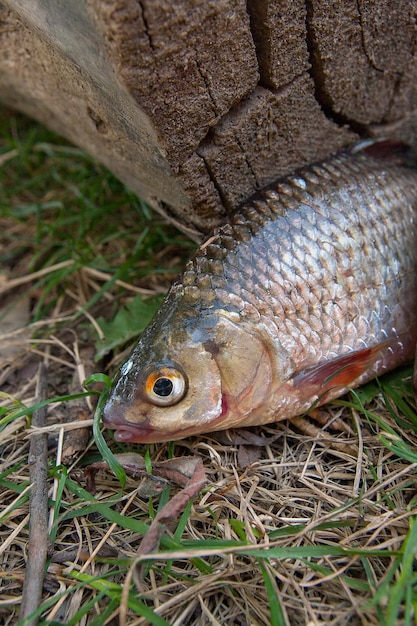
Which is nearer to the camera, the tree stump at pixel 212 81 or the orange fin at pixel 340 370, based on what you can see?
the tree stump at pixel 212 81

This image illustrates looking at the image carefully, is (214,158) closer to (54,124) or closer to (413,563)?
(54,124)

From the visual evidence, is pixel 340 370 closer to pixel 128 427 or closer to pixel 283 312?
pixel 283 312

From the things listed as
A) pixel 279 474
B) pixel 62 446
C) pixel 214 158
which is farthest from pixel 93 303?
pixel 279 474

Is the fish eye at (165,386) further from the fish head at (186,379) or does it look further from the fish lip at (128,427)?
the fish lip at (128,427)

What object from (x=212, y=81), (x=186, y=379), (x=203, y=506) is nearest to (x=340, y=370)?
(x=186, y=379)

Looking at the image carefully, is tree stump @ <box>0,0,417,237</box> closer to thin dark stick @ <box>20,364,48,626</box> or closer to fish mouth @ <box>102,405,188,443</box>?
fish mouth @ <box>102,405,188,443</box>

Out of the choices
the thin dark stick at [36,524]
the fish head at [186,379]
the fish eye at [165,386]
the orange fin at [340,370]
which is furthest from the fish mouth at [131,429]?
the orange fin at [340,370]

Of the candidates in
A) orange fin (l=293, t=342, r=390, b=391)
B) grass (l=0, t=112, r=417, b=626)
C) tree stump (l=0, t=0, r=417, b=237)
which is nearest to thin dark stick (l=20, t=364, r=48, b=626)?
grass (l=0, t=112, r=417, b=626)
